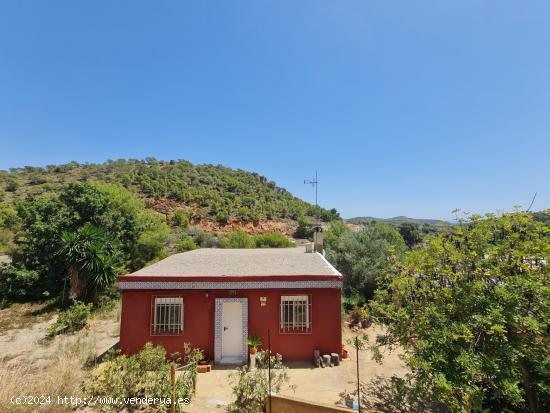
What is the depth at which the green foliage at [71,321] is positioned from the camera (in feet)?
44.5

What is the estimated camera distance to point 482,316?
20.2 ft

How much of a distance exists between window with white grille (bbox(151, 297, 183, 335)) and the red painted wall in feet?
0.57

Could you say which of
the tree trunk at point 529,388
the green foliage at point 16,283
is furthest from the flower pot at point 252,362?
the green foliage at point 16,283

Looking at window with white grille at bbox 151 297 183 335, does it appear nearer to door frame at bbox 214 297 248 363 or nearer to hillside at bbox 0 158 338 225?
door frame at bbox 214 297 248 363

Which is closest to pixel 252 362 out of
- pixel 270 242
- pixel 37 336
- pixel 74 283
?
pixel 37 336

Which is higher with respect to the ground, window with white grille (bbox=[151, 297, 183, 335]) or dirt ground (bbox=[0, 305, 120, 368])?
window with white grille (bbox=[151, 297, 183, 335])

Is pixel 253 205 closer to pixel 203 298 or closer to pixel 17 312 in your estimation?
pixel 17 312

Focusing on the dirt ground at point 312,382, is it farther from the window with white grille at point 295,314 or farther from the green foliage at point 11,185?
the green foliage at point 11,185

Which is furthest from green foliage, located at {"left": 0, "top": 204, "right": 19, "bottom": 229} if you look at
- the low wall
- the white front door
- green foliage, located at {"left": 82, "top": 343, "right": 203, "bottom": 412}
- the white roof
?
the low wall

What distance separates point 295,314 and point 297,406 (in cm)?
414

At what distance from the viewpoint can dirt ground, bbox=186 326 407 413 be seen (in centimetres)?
798

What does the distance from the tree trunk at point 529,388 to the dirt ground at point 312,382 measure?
3369mm

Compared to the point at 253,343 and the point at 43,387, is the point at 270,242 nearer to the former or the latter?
the point at 253,343

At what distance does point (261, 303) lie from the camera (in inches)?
414
